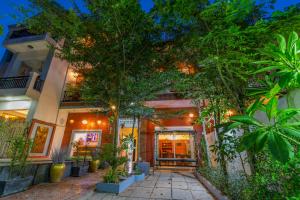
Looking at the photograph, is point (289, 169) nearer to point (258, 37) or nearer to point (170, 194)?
point (258, 37)

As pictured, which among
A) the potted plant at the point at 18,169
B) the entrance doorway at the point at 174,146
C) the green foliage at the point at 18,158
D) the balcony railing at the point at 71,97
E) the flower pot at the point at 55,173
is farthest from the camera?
the entrance doorway at the point at 174,146

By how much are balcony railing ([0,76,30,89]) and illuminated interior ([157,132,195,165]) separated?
850 centimetres

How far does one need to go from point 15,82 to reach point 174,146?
10401 mm

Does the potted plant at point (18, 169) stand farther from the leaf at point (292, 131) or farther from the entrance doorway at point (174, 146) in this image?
the entrance doorway at point (174, 146)

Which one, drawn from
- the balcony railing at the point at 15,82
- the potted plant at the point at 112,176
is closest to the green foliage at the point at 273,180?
the potted plant at the point at 112,176

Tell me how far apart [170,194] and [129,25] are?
519 cm

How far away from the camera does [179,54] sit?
551cm

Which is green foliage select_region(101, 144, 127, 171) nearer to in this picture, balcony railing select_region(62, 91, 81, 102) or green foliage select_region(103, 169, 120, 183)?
green foliage select_region(103, 169, 120, 183)

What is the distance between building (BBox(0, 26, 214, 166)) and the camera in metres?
7.79

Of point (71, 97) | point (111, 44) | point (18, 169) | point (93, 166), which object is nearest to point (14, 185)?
point (18, 169)

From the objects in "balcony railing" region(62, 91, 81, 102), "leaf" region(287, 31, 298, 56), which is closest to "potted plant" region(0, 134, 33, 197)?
"balcony railing" region(62, 91, 81, 102)

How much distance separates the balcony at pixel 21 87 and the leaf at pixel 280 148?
946 centimetres

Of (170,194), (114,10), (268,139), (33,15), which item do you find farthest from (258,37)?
(33,15)

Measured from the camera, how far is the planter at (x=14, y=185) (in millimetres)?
3604
